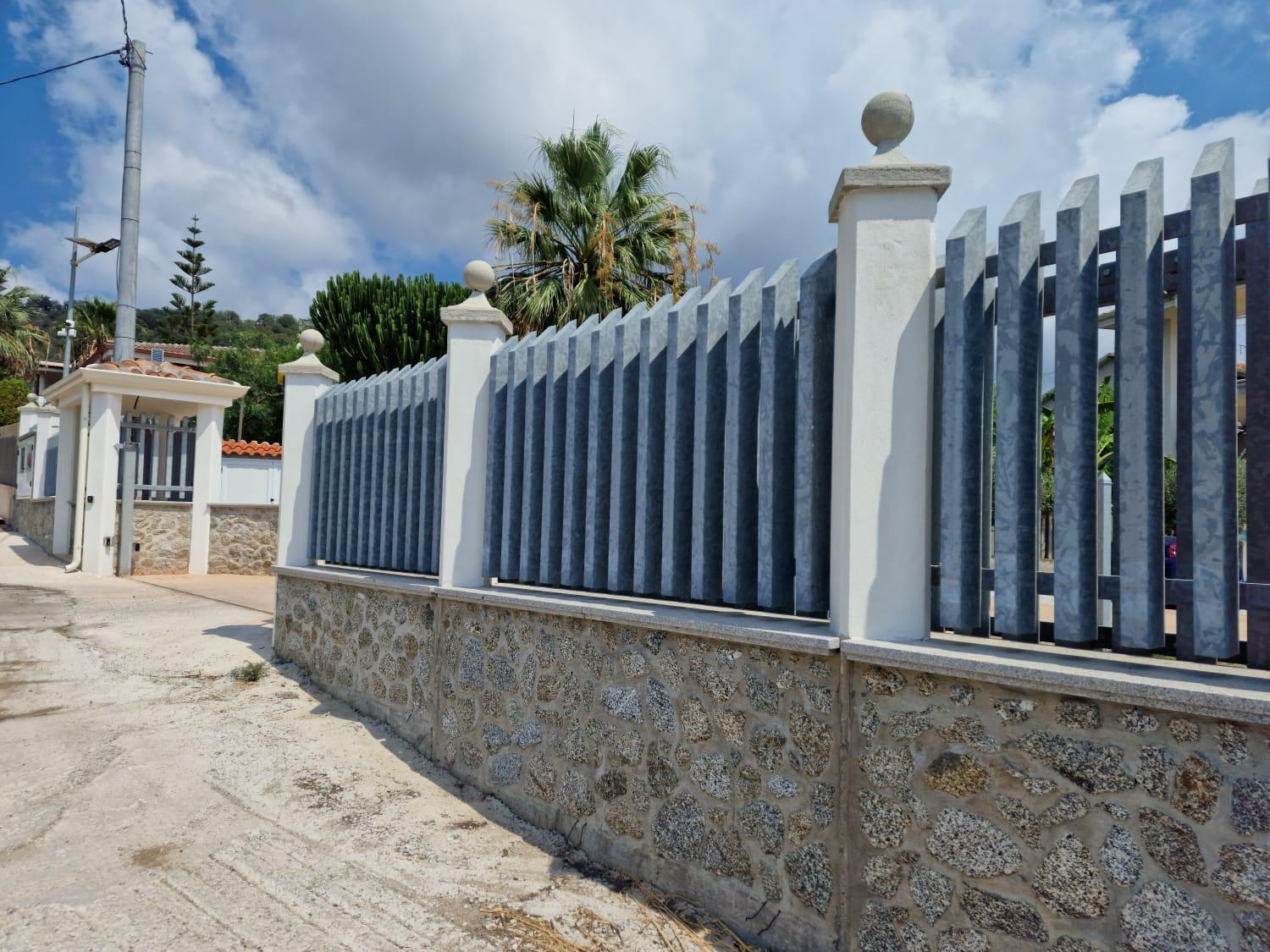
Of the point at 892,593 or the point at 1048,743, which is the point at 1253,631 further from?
the point at 892,593

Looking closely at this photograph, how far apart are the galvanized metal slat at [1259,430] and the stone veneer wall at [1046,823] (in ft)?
1.27

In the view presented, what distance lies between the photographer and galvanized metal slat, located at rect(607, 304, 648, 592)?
144 inches

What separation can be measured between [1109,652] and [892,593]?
63 centimetres

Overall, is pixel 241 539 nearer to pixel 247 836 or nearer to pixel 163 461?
pixel 163 461

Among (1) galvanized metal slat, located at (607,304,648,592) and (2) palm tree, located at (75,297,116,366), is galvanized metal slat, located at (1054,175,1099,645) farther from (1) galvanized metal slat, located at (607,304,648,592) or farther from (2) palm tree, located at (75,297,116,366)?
(2) palm tree, located at (75,297,116,366)

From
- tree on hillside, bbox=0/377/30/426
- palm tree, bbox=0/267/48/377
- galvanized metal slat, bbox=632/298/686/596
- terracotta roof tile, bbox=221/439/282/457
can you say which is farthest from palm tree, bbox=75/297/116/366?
galvanized metal slat, bbox=632/298/686/596

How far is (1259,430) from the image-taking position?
2072 mm

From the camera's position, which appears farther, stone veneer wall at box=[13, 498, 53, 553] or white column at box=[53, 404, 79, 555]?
stone veneer wall at box=[13, 498, 53, 553]

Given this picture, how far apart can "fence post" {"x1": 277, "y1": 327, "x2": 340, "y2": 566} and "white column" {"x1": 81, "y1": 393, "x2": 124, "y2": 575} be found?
847cm

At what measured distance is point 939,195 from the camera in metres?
2.68

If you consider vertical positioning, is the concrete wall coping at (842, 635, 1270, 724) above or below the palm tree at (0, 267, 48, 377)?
below

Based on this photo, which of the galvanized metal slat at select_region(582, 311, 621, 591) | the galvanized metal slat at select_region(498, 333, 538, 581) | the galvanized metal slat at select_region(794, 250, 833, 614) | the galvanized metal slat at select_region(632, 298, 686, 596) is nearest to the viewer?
the galvanized metal slat at select_region(794, 250, 833, 614)

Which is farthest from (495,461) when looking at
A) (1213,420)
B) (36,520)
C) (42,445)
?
(42,445)

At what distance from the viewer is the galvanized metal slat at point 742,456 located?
10.4ft
